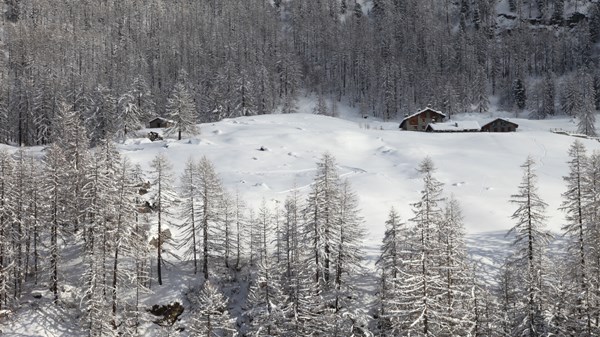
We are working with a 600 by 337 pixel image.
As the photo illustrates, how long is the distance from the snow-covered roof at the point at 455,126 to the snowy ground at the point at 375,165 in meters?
11.6

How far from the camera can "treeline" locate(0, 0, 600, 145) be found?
10212 centimetres

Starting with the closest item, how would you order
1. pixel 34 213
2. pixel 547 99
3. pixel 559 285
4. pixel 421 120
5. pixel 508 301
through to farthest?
1. pixel 559 285
2. pixel 508 301
3. pixel 34 213
4. pixel 421 120
5. pixel 547 99

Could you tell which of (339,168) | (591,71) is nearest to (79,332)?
(339,168)

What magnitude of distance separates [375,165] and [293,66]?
8556cm

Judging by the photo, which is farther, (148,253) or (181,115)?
(181,115)

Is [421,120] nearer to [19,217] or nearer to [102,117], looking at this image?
[102,117]

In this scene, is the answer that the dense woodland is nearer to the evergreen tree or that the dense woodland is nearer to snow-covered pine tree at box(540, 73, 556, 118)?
snow-covered pine tree at box(540, 73, 556, 118)

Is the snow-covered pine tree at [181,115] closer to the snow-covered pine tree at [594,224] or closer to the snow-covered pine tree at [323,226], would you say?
the snow-covered pine tree at [323,226]

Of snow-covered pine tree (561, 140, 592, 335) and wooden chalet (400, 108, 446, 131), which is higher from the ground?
wooden chalet (400, 108, 446, 131)

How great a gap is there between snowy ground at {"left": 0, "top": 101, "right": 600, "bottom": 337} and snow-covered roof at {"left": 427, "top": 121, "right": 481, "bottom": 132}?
1156 centimetres

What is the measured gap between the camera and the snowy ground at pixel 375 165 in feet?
167

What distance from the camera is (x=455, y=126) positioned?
99375mm

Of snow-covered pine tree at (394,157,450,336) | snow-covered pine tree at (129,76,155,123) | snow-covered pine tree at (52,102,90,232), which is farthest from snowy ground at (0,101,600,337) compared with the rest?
snow-covered pine tree at (129,76,155,123)

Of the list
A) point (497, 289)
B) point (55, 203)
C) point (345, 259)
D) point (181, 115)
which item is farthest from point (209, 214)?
point (181, 115)
